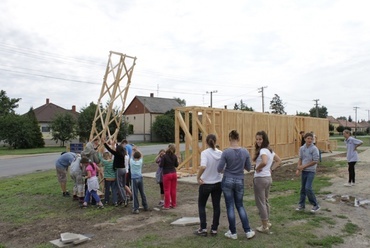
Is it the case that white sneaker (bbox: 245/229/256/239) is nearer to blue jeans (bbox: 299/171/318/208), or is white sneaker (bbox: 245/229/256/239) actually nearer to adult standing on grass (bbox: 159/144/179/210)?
blue jeans (bbox: 299/171/318/208)

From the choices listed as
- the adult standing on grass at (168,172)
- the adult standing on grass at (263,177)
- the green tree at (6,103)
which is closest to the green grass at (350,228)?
the adult standing on grass at (263,177)

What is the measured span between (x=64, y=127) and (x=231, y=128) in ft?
98.0

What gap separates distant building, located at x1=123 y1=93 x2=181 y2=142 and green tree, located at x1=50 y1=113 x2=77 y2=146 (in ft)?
44.2

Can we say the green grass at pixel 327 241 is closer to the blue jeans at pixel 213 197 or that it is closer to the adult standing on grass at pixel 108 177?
the blue jeans at pixel 213 197

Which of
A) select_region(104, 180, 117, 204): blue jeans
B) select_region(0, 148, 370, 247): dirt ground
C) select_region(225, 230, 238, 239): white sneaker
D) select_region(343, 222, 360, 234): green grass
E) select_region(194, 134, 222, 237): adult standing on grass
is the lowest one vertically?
select_region(0, 148, 370, 247): dirt ground

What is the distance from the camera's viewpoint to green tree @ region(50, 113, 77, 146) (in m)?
38.9

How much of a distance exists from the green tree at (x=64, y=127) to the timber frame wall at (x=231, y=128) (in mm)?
26668

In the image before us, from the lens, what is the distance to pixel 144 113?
5534cm

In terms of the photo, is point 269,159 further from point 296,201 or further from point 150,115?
point 150,115

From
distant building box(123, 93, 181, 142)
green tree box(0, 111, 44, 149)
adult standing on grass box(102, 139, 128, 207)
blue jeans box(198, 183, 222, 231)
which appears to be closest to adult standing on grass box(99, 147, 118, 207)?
adult standing on grass box(102, 139, 128, 207)

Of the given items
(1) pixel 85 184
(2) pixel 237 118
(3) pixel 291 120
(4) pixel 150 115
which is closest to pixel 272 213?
(1) pixel 85 184

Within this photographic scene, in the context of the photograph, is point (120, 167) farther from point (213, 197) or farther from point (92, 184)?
point (213, 197)

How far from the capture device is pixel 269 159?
5.46 m

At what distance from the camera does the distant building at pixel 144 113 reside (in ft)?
173
